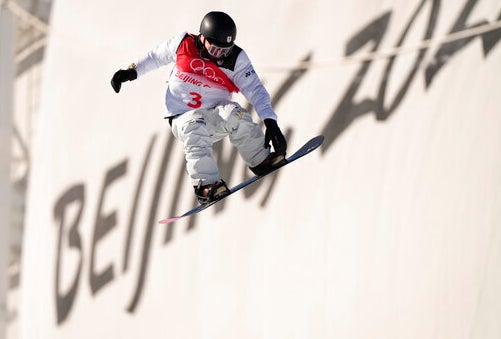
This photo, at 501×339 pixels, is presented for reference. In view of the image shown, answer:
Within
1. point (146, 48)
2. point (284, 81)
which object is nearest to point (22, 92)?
point (146, 48)

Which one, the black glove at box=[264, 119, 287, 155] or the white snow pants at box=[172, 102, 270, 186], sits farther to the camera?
the white snow pants at box=[172, 102, 270, 186]

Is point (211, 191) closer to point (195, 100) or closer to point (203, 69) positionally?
point (195, 100)

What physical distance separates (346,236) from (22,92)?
11.3 m

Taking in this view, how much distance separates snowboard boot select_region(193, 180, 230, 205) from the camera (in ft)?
28.5

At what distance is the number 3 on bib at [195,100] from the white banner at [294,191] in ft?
12.2

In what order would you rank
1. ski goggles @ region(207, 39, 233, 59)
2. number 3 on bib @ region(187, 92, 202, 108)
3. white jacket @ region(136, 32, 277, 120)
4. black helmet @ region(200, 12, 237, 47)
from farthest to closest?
number 3 on bib @ region(187, 92, 202, 108), white jacket @ region(136, 32, 277, 120), ski goggles @ region(207, 39, 233, 59), black helmet @ region(200, 12, 237, 47)

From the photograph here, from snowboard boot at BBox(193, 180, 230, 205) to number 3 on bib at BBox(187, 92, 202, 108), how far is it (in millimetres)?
655

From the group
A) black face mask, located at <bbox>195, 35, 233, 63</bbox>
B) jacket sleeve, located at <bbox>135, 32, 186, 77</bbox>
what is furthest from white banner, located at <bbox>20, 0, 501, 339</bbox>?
jacket sleeve, located at <bbox>135, 32, 186, 77</bbox>

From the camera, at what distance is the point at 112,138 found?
19.1 metres

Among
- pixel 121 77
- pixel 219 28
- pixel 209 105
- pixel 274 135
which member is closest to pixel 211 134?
pixel 209 105

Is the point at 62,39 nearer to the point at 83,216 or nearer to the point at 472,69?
the point at 83,216

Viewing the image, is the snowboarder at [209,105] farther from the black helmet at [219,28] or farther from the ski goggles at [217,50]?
the black helmet at [219,28]

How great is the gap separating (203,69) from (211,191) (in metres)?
1.02

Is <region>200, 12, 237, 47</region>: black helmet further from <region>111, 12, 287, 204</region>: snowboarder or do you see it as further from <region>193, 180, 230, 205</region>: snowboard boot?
<region>193, 180, 230, 205</region>: snowboard boot
